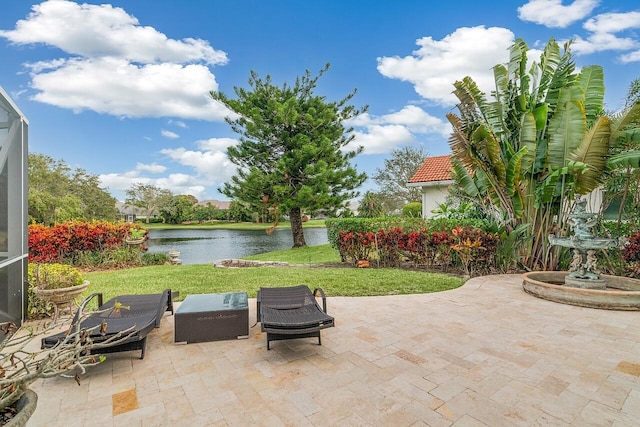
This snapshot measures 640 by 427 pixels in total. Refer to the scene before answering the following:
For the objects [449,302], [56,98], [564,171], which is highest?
[56,98]

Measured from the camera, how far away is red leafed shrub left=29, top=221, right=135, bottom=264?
32.6ft

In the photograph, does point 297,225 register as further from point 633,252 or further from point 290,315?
point 290,315

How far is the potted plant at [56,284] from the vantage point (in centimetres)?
488

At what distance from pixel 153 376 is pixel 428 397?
2668mm

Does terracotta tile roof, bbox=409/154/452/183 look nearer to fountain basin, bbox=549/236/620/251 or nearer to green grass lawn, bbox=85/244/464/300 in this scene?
green grass lawn, bbox=85/244/464/300

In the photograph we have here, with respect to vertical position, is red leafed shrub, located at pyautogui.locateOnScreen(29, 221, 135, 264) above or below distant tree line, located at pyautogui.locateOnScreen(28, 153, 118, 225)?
below

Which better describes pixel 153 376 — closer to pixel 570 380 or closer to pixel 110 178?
pixel 570 380

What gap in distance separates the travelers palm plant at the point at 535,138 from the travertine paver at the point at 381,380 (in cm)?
371

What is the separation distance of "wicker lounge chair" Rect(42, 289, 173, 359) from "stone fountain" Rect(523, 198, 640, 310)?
6529mm

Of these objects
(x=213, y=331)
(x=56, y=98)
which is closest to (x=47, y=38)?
(x=56, y=98)

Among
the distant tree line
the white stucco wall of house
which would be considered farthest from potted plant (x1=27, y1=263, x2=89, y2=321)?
the distant tree line

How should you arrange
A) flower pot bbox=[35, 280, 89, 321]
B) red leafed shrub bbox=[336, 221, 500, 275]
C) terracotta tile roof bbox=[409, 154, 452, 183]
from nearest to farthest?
1. flower pot bbox=[35, 280, 89, 321]
2. red leafed shrub bbox=[336, 221, 500, 275]
3. terracotta tile roof bbox=[409, 154, 452, 183]

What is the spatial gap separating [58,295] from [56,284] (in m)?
0.25

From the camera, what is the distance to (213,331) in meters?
4.20
